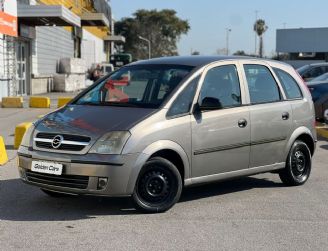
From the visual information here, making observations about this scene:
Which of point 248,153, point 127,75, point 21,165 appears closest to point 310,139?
point 248,153

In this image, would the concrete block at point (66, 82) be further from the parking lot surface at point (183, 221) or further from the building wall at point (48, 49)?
the parking lot surface at point (183, 221)

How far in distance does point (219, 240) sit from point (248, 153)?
1880 mm

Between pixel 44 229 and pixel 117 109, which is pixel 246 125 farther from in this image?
pixel 44 229

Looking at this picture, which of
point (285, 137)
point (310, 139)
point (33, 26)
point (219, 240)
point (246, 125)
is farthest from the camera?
point (33, 26)

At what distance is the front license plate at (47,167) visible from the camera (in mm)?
5680

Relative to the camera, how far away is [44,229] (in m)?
5.42

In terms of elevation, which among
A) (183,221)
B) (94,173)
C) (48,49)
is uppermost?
(48,49)

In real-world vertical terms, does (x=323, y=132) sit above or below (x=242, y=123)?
below

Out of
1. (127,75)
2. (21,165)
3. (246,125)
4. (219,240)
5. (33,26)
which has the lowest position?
(219,240)

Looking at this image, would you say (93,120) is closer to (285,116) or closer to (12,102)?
(285,116)

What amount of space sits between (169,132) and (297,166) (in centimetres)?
246

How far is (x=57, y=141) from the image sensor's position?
18.9 ft

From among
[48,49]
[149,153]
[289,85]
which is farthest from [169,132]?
[48,49]

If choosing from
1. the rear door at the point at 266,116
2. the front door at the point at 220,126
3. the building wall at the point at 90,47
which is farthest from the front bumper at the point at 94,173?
the building wall at the point at 90,47
